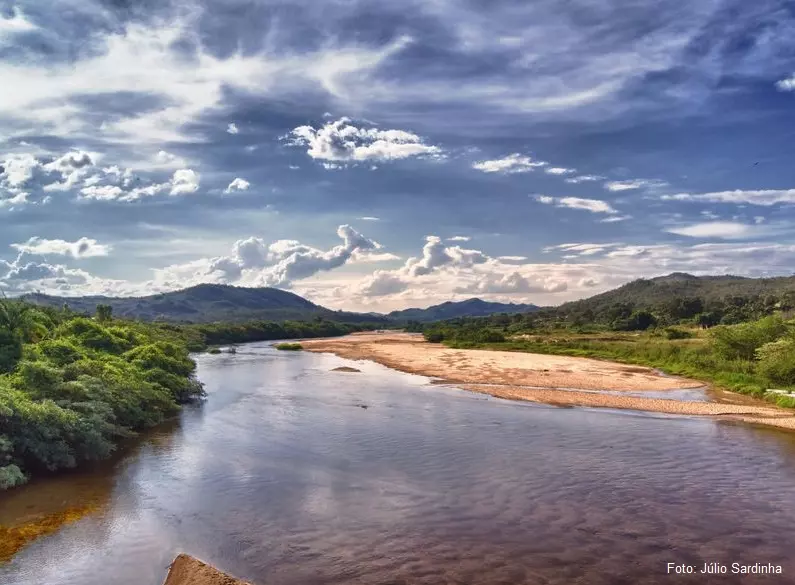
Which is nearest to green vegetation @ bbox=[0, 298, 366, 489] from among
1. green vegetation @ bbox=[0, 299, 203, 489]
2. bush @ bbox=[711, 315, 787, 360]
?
green vegetation @ bbox=[0, 299, 203, 489]

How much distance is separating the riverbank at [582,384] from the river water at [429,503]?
5.45 m

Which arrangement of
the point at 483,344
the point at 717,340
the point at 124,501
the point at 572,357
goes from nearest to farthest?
the point at 124,501
the point at 717,340
the point at 572,357
the point at 483,344

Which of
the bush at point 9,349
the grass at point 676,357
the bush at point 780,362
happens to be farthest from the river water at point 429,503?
the grass at point 676,357

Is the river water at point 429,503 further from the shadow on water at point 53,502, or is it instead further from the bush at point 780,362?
the bush at point 780,362

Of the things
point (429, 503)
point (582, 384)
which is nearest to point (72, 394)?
point (429, 503)

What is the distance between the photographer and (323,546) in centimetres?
1714

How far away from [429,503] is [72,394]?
17.6 meters

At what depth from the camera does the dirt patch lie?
571 inches

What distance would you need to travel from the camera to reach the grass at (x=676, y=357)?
48375 millimetres

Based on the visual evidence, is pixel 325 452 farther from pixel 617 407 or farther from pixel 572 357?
pixel 572 357

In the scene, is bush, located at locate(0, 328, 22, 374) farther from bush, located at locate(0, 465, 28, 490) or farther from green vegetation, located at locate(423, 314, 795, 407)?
green vegetation, located at locate(423, 314, 795, 407)

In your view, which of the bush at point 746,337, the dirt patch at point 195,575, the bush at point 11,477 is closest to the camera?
the dirt patch at point 195,575

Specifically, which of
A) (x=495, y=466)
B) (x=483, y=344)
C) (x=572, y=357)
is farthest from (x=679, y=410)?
(x=483, y=344)

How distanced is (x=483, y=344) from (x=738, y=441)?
82.3 meters
